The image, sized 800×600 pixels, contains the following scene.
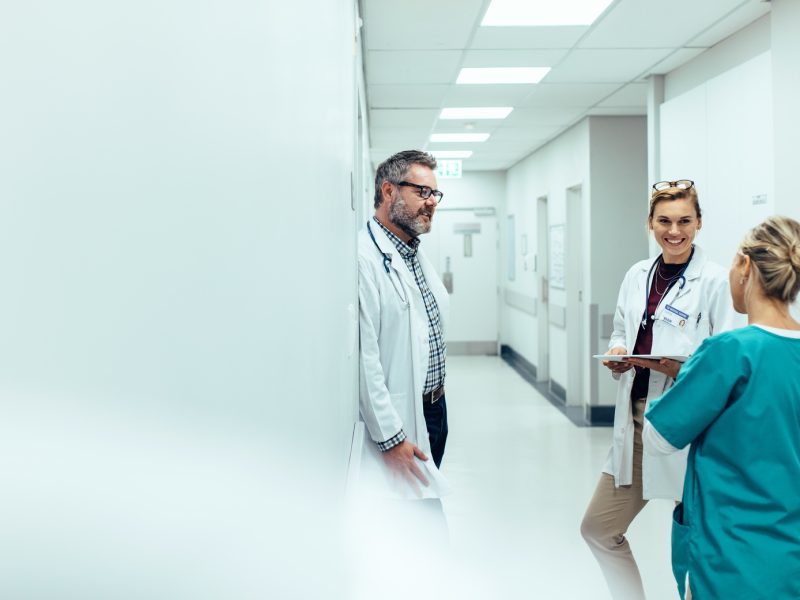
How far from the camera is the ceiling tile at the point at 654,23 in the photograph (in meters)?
3.53

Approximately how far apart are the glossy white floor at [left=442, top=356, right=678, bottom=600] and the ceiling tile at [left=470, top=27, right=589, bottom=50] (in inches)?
108

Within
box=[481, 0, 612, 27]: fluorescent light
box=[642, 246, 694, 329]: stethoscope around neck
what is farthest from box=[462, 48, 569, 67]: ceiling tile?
box=[642, 246, 694, 329]: stethoscope around neck

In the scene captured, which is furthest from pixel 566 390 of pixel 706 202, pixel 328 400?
pixel 328 400

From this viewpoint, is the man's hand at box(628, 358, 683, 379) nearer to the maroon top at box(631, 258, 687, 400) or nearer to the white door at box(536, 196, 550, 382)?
the maroon top at box(631, 258, 687, 400)

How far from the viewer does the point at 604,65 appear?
15.3 feet

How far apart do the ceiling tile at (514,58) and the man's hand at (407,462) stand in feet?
9.79

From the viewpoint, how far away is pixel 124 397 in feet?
0.77

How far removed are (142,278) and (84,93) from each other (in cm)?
7

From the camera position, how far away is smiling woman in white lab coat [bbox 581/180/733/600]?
2.50m

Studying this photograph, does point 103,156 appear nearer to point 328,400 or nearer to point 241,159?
point 241,159

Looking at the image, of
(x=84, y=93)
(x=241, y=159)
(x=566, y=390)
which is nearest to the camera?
(x=84, y=93)

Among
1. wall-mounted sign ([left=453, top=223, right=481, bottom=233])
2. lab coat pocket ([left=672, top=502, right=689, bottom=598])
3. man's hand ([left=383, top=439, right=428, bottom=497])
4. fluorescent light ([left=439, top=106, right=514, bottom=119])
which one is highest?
fluorescent light ([left=439, top=106, right=514, bottom=119])

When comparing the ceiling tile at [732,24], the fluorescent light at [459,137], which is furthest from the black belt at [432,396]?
the fluorescent light at [459,137]

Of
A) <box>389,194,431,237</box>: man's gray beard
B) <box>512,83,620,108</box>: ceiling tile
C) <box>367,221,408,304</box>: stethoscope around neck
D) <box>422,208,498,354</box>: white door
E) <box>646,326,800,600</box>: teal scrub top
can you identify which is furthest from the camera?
<box>422,208,498,354</box>: white door
